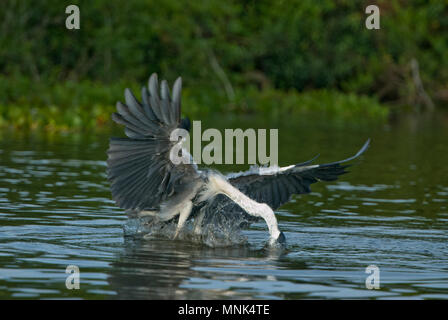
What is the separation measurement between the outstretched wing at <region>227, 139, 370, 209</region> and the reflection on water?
0.51 meters

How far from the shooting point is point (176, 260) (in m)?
9.18

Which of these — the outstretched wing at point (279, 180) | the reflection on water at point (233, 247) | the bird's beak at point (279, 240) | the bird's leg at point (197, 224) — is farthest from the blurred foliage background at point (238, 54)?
the bird's beak at point (279, 240)

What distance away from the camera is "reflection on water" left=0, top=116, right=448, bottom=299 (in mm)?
7922

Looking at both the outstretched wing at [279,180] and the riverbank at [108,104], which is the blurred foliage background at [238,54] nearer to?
the riverbank at [108,104]

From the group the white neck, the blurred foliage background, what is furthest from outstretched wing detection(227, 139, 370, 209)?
the blurred foliage background

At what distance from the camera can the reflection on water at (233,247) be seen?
7922mm

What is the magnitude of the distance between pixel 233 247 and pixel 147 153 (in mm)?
1438

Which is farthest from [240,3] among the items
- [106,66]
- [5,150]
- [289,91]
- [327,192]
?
[327,192]

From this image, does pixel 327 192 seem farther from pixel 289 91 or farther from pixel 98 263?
pixel 289 91

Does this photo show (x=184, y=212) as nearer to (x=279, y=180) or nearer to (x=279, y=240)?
(x=279, y=180)

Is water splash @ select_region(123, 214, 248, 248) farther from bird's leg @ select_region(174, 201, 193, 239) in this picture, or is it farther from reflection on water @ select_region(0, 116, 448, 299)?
bird's leg @ select_region(174, 201, 193, 239)

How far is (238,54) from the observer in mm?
40062

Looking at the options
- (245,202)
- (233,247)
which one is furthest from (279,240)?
(233,247)

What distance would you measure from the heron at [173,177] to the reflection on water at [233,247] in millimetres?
408
